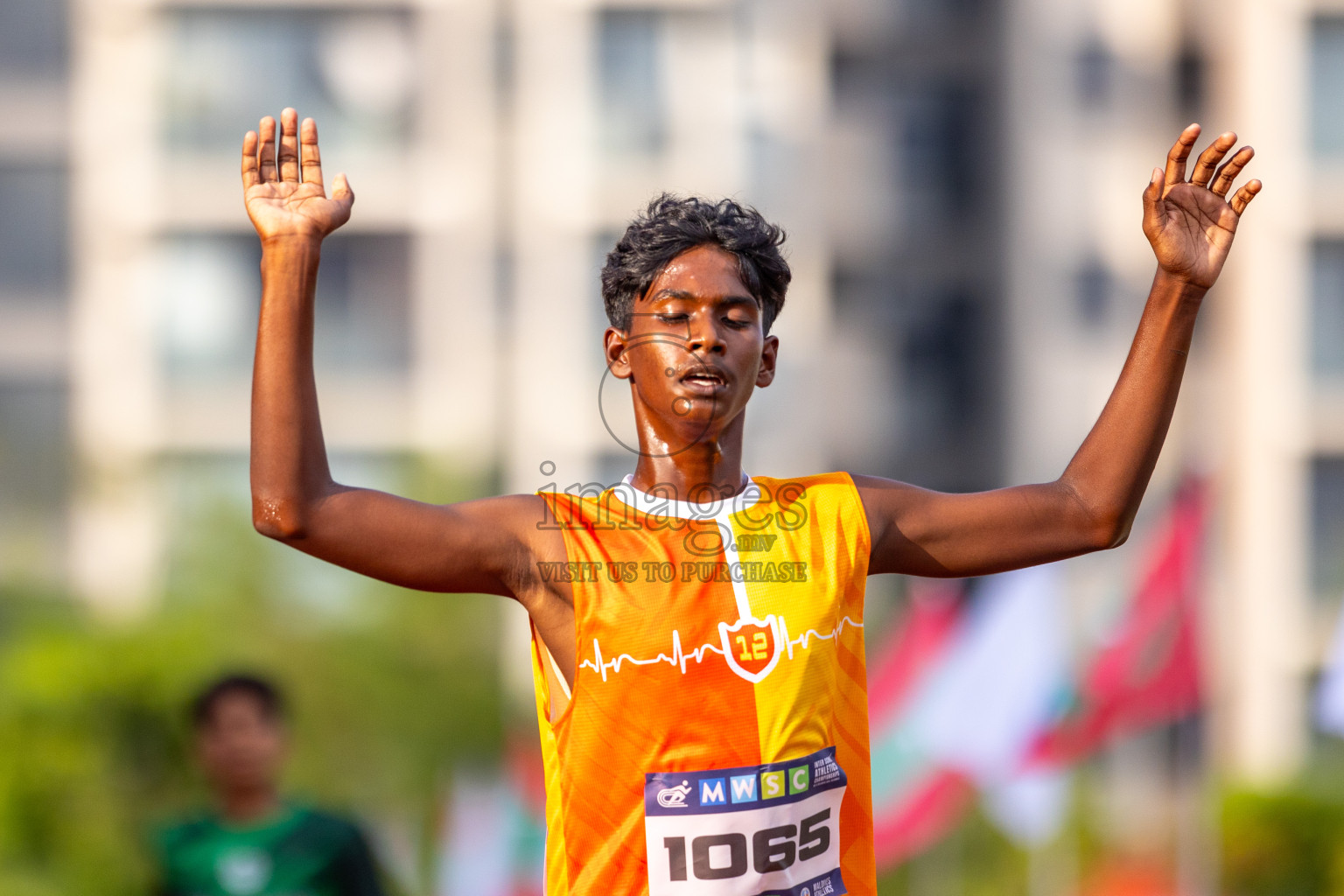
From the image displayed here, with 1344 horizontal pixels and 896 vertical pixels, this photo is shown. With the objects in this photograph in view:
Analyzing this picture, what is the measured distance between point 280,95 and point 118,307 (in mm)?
4530

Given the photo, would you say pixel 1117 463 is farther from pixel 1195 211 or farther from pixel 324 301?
Answer: pixel 324 301

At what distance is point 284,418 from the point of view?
293cm

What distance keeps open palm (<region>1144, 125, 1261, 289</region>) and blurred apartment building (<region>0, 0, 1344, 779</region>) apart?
22.8 metres

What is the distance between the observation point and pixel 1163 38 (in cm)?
2973

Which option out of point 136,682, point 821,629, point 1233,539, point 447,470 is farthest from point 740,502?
point 1233,539

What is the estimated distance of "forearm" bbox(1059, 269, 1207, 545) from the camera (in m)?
3.29

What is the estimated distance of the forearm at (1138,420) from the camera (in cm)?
329

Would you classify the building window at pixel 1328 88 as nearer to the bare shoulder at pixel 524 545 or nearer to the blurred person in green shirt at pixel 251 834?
the blurred person in green shirt at pixel 251 834

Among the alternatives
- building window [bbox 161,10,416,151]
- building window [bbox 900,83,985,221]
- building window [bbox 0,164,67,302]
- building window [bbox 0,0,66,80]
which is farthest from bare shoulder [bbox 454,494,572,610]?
building window [bbox 900,83,985,221]

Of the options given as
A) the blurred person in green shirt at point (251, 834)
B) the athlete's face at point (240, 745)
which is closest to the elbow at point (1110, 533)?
the blurred person in green shirt at point (251, 834)

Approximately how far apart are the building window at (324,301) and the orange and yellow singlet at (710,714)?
2565 centimetres

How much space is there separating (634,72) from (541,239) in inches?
134

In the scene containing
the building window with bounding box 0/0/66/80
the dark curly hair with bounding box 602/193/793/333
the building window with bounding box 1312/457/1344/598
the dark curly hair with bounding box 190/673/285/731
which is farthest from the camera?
the building window with bounding box 0/0/66/80

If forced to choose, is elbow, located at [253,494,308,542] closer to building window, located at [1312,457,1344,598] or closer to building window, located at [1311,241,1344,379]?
building window, located at [1312,457,1344,598]
